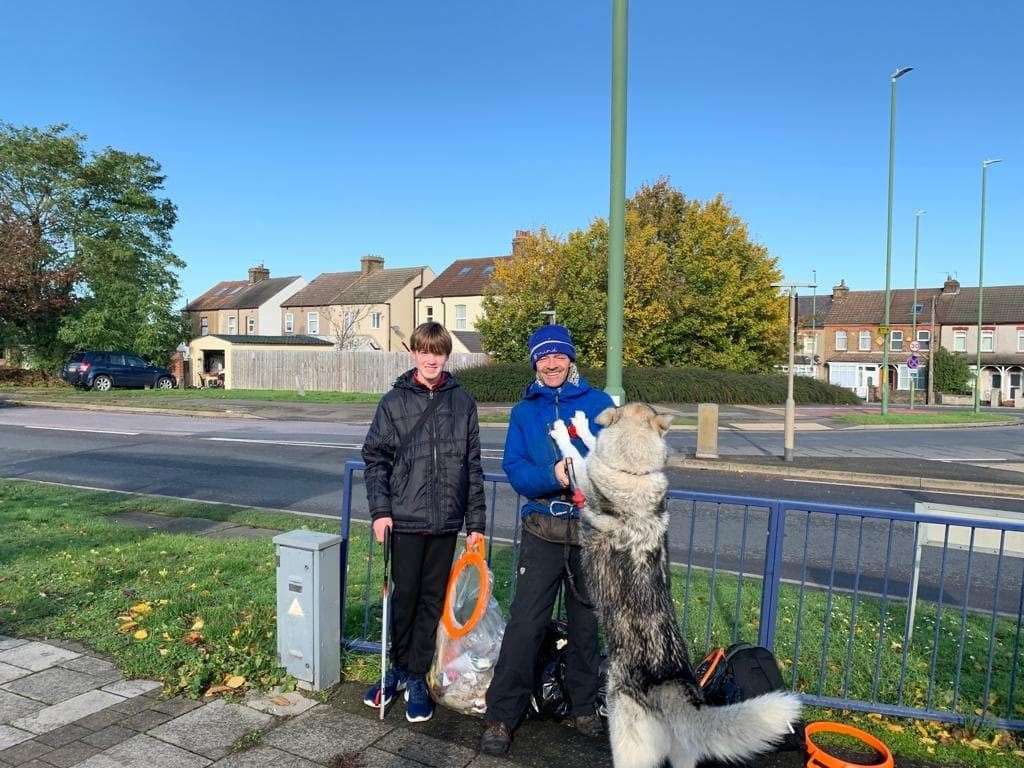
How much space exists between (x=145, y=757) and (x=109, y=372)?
34.4 m

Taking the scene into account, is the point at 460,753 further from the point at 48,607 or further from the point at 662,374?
the point at 662,374

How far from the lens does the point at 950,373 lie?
52.4m

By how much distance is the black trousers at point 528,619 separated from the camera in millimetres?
3568

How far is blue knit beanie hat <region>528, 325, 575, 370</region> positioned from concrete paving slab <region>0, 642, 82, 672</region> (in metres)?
3.33

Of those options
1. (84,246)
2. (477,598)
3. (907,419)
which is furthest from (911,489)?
(84,246)

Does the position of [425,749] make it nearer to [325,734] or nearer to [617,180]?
[325,734]

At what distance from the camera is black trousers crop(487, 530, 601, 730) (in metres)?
3.57

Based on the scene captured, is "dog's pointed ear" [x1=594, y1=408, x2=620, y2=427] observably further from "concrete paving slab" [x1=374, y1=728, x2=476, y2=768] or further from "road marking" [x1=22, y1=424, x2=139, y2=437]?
"road marking" [x1=22, y1=424, x2=139, y2=437]

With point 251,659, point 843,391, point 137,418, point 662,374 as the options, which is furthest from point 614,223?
point 843,391

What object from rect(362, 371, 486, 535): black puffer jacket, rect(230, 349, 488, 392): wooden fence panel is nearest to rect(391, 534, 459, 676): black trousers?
rect(362, 371, 486, 535): black puffer jacket

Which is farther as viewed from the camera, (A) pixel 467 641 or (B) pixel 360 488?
(B) pixel 360 488

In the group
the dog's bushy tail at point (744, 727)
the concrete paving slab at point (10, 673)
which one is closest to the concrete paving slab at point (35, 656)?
the concrete paving slab at point (10, 673)

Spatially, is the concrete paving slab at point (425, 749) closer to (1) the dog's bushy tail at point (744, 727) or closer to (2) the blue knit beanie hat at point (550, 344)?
(1) the dog's bushy tail at point (744, 727)

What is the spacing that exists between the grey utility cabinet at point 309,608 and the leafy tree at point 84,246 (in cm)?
3743
